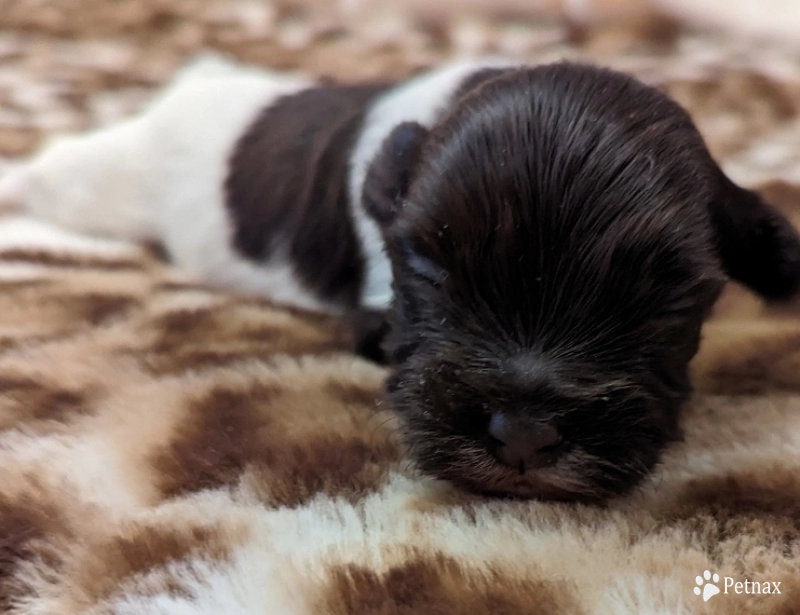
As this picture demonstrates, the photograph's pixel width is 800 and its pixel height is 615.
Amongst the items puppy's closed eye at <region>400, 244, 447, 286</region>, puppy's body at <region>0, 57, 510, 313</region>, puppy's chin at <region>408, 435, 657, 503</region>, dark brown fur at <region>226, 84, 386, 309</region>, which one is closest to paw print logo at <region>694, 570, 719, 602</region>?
puppy's chin at <region>408, 435, 657, 503</region>

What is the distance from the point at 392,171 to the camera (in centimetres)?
128

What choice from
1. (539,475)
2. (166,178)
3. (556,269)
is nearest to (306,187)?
(166,178)

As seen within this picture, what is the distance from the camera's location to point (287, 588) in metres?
0.83

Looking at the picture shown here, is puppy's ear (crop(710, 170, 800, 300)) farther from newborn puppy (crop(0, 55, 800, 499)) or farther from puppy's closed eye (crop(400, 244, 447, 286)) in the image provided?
puppy's closed eye (crop(400, 244, 447, 286))

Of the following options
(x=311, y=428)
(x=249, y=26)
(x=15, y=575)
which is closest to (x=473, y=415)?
(x=311, y=428)

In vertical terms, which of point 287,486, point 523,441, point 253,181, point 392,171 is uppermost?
point 392,171

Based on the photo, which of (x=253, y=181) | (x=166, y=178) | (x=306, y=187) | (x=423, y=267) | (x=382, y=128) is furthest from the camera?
(x=166, y=178)

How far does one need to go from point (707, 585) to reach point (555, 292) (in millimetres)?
380

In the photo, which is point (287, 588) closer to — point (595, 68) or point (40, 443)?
point (40, 443)

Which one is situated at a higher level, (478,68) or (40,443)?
(478,68)

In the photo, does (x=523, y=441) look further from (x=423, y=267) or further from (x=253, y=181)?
(x=253, y=181)

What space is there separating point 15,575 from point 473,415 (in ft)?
1.83

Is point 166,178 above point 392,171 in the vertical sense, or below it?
below

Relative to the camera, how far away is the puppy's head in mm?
972
